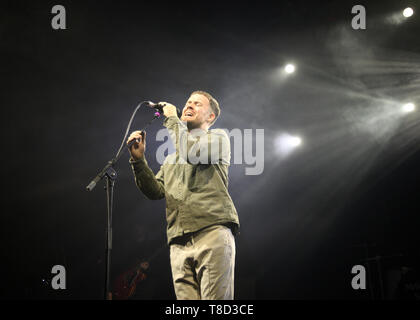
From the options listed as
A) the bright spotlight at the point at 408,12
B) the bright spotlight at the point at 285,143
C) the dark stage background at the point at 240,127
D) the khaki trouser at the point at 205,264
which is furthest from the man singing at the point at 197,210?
the bright spotlight at the point at 285,143

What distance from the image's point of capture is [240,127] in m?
5.21

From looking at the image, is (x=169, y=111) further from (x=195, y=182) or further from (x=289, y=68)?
(x=289, y=68)

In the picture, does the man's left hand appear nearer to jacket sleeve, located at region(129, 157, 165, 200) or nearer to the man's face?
the man's face

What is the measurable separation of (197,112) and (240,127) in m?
3.07

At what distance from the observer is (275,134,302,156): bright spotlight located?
17.2 feet

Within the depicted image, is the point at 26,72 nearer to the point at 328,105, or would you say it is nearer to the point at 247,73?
the point at 247,73

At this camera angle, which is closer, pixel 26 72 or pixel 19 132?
pixel 26 72

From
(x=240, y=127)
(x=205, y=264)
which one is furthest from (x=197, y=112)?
(x=240, y=127)

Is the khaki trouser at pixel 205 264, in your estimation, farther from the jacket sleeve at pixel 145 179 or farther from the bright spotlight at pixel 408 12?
the bright spotlight at pixel 408 12

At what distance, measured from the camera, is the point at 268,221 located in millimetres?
5992

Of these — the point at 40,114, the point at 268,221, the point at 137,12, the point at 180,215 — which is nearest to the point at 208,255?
the point at 180,215

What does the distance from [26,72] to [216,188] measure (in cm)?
321

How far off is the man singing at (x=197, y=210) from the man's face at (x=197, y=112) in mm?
104

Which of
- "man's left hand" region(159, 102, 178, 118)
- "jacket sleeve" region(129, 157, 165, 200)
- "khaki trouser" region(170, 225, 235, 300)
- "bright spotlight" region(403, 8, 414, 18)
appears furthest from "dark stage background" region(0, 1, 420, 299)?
"khaki trouser" region(170, 225, 235, 300)
